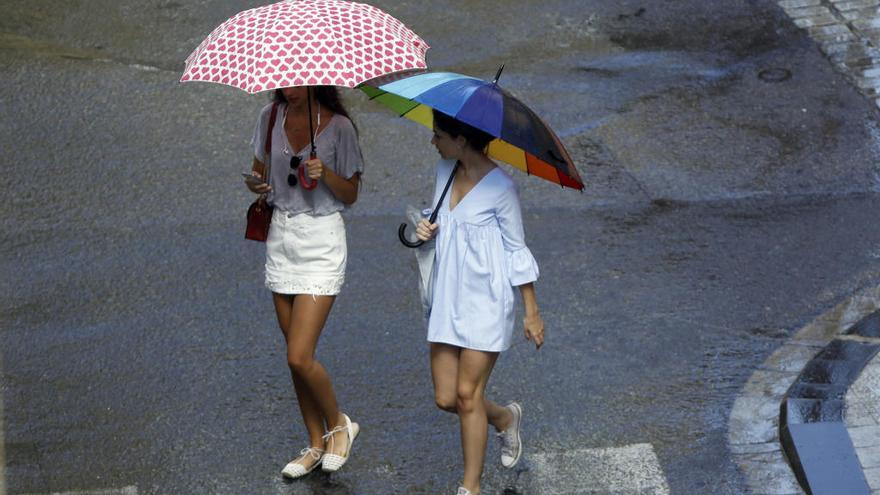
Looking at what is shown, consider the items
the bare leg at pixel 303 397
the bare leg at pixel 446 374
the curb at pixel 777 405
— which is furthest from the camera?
the curb at pixel 777 405

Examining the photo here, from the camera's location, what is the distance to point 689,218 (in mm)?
8789

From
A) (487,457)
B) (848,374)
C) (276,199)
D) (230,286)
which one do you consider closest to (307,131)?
(276,199)

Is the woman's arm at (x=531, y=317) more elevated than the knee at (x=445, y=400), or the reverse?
the woman's arm at (x=531, y=317)

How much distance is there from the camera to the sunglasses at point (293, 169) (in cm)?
567

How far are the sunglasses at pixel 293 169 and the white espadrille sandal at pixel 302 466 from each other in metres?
1.38

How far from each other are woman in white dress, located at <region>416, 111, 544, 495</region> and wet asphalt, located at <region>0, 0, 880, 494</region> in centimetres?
82

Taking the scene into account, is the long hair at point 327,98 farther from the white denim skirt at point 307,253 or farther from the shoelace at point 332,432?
the shoelace at point 332,432

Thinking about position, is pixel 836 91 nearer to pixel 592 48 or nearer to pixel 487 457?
pixel 592 48

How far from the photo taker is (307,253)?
5789 millimetres

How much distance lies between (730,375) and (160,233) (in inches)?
150

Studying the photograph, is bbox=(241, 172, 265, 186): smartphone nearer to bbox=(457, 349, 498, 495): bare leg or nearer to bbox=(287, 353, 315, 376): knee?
bbox=(287, 353, 315, 376): knee

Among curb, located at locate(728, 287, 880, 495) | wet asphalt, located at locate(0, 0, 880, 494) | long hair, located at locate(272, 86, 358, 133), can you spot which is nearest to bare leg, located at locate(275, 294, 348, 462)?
wet asphalt, located at locate(0, 0, 880, 494)

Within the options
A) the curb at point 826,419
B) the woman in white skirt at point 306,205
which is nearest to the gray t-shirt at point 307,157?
the woman in white skirt at point 306,205

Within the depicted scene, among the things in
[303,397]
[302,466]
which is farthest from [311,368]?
[302,466]
